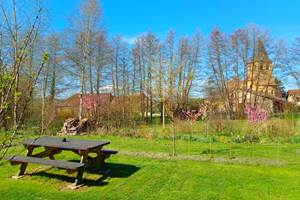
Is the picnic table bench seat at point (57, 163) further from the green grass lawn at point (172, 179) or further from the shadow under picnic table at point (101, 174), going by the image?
the shadow under picnic table at point (101, 174)

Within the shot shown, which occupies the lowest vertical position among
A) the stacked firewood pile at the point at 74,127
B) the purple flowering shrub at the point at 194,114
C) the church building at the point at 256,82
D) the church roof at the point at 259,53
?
the stacked firewood pile at the point at 74,127

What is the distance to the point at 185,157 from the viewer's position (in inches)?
324

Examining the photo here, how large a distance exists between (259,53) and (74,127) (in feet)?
77.9

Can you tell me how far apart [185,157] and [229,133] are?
6.54 m

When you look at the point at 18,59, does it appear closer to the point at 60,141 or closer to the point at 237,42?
the point at 60,141

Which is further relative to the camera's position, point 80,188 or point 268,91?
point 268,91

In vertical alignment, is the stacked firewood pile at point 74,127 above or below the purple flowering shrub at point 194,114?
below

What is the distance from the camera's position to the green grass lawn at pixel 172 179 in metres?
5.34

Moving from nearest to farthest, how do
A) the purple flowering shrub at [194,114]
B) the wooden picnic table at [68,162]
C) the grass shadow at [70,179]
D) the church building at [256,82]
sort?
the wooden picnic table at [68,162] < the grass shadow at [70,179] < the purple flowering shrub at [194,114] < the church building at [256,82]

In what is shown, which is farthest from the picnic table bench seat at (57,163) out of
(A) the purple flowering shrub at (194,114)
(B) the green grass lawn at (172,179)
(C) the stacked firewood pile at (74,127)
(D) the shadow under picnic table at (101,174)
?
(C) the stacked firewood pile at (74,127)

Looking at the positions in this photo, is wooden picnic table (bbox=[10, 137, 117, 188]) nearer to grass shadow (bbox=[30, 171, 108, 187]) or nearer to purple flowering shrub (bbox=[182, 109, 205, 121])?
grass shadow (bbox=[30, 171, 108, 187])

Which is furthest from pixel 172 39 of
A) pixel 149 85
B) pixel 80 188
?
pixel 80 188

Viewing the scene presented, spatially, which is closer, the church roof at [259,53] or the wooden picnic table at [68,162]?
the wooden picnic table at [68,162]

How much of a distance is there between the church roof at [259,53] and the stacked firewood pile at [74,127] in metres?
22.6
